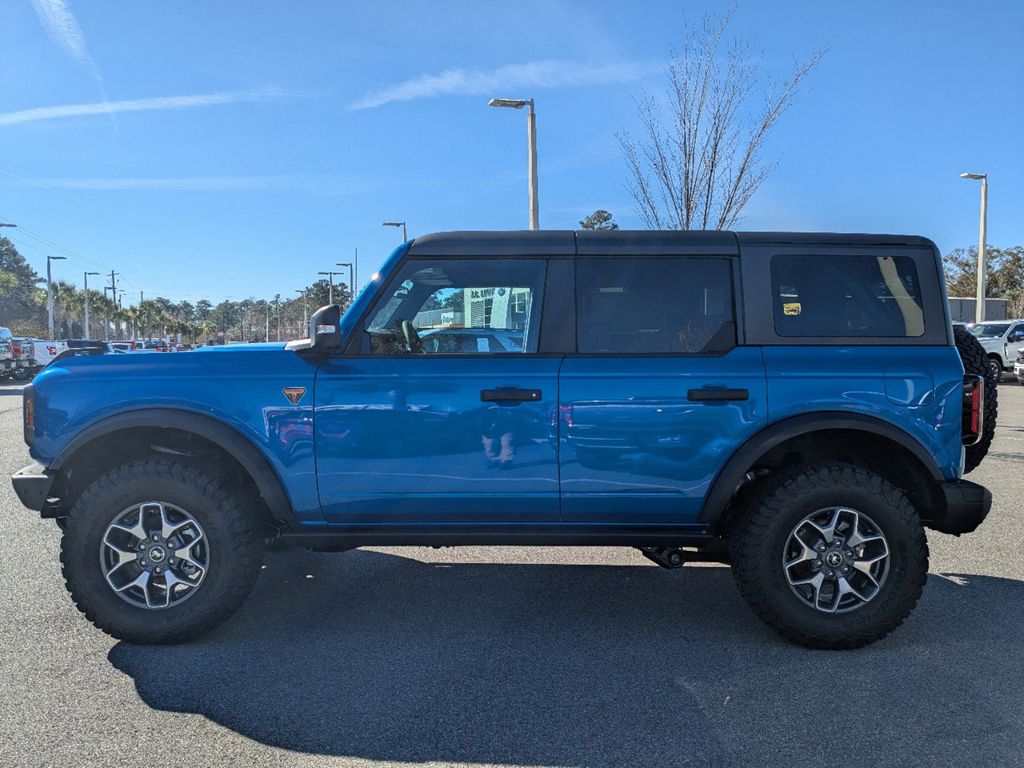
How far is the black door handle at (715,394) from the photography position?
3697 millimetres

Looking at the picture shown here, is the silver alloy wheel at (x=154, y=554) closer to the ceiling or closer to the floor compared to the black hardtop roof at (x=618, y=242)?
Answer: closer to the floor

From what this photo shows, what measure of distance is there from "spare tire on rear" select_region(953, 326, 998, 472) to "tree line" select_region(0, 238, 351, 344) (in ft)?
161

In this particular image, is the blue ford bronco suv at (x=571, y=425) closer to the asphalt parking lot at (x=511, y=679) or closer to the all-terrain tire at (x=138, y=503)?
the all-terrain tire at (x=138, y=503)

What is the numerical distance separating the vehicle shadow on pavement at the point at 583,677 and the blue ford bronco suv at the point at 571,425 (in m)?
0.30

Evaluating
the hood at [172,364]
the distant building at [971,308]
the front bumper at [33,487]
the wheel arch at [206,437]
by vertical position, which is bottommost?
the front bumper at [33,487]

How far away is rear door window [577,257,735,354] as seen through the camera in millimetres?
3844

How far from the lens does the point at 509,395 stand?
3.70m

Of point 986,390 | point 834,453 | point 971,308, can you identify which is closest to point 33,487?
point 834,453

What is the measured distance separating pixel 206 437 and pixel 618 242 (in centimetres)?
225

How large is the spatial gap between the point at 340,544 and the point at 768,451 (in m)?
2.18

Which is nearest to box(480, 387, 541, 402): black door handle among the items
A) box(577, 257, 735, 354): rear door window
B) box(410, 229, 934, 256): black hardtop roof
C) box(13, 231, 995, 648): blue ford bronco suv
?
box(13, 231, 995, 648): blue ford bronco suv

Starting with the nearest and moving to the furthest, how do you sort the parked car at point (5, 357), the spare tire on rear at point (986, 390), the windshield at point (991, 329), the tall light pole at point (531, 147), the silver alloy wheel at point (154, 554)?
1. the silver alloy wheel at point (154, 554)
2. the spare tire on rear at point (986, 390)
3. the tall light pole at point (531, 147)
4. the windshield at point (991, 329)
5. the parked car at point (5, 357)

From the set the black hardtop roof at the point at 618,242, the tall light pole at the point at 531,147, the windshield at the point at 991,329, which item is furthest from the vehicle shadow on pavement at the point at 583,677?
the windshield at the point at 991,329

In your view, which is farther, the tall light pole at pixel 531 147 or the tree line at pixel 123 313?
the tree line at pixel 123 313
